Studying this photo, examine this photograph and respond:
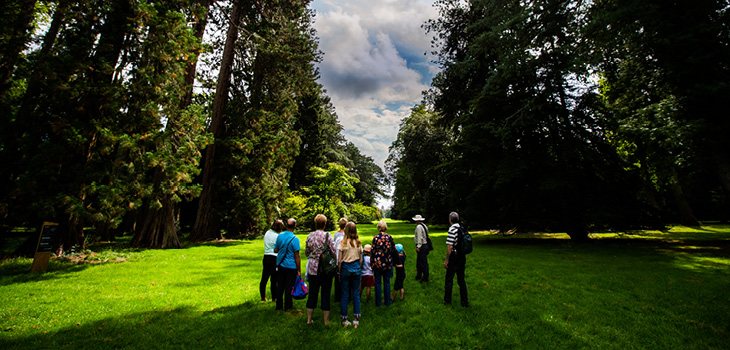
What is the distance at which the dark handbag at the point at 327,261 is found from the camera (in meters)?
5.14

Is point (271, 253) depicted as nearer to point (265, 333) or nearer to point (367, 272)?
point (265, 333)

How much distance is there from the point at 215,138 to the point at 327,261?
55.1 ft

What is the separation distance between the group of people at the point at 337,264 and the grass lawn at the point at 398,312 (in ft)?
0.96

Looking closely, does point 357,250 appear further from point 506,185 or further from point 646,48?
point 646,48

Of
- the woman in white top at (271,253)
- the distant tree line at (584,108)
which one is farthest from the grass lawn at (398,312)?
the distant tree line at (584,108)

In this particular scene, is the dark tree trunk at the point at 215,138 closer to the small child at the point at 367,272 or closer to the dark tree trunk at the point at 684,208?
the small child at the point at 367,272

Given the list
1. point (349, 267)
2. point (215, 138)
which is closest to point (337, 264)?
point (349, 267)

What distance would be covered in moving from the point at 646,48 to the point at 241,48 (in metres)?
22.6

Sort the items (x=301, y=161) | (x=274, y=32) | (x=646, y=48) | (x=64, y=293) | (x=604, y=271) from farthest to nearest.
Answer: (x=301, y=161) → (x=274, y=32) → (x=646, y=48) → (x=604, y=271) → (x=64, y=293)

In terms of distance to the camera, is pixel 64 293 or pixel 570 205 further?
pixel 570 205

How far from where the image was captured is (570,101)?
17.3m

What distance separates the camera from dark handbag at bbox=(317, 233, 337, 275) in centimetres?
514

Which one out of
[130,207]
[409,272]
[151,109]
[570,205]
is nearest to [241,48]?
[151,109]

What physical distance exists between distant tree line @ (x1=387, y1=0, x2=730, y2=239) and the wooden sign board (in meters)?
18.0
